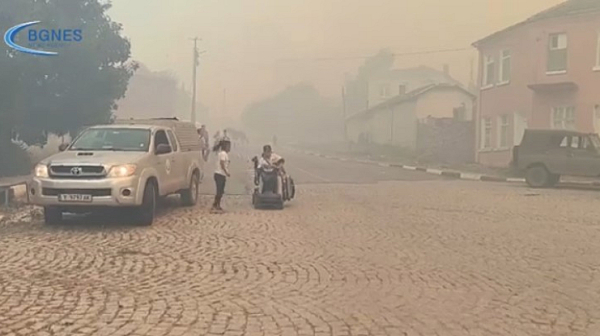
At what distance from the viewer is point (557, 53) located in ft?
89.1

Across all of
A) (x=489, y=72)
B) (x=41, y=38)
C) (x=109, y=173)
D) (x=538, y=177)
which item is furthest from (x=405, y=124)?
(x=109, y=173)

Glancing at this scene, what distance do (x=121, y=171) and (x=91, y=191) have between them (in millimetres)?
544

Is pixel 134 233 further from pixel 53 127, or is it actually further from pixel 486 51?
pixel 486 51

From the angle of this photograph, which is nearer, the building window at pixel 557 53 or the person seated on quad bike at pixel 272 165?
the person seated on quad bike at pixel 272 165

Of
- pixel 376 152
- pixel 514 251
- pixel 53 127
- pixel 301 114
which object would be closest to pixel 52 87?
pixel 53 127

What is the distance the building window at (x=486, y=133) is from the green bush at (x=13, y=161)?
20.8 meters

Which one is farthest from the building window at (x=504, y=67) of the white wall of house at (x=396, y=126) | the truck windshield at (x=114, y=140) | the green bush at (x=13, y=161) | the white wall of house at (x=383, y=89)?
the white wall of house at (x=383, y=89)

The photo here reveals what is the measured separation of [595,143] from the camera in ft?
69.8

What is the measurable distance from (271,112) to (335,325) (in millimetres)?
105722

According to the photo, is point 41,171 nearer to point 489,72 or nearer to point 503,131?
point 503,131

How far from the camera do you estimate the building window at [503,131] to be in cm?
3119

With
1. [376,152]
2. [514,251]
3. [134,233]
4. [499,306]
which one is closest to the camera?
[499,306]

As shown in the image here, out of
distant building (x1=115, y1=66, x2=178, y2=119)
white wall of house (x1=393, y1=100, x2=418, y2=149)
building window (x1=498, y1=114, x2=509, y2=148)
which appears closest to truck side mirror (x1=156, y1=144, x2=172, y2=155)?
building window (x1=498, y1=114, x2=509, y2=148)

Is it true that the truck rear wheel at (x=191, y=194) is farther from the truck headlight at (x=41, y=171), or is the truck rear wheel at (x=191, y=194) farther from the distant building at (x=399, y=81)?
the distant building at (x=399, y=81)
